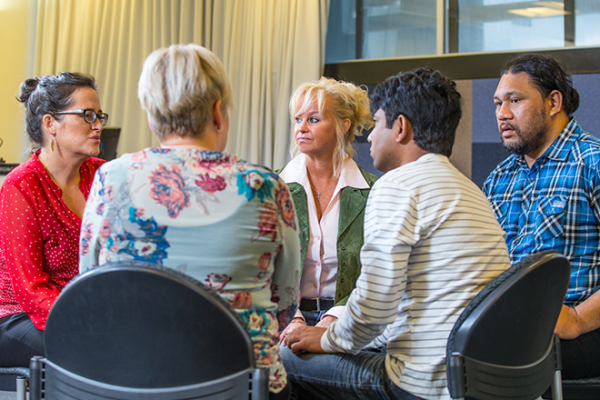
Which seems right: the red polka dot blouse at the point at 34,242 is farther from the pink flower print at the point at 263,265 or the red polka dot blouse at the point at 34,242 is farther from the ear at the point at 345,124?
the ear at the point at 345,124

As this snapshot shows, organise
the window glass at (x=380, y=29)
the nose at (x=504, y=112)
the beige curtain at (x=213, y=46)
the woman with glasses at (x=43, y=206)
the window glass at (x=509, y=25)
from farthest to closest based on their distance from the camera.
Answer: the beige curtain at (x=213, y=46) < the window glass at (x=380, y=29) < the window glass at (x=509, y=25) < the nose at (x=504, y=112) < the woman with glasses at (x=43, y=206)

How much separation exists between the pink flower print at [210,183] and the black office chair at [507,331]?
494 millimetres

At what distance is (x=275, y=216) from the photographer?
940 mm

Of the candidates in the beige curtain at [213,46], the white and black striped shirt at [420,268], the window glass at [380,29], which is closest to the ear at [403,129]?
the white and black striped shirt at [420,268]

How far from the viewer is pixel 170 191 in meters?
0.89

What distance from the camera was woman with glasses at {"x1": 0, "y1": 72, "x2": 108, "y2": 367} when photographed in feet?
4.42

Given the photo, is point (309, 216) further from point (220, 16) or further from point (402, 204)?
point (220, 16)

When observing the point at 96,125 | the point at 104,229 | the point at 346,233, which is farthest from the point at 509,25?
the point at 104,229

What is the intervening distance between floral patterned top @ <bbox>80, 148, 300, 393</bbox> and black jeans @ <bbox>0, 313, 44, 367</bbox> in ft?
1.76

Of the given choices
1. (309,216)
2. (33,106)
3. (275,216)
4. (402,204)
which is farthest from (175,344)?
(33,106)

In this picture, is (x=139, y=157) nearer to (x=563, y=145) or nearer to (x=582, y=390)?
(x=582, y=390)

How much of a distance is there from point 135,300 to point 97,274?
0.07m

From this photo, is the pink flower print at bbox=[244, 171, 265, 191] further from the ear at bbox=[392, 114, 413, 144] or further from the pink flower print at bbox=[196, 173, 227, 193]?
the ear at bbox=[392, 114, 413, 144]

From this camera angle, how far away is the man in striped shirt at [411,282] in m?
1.01
